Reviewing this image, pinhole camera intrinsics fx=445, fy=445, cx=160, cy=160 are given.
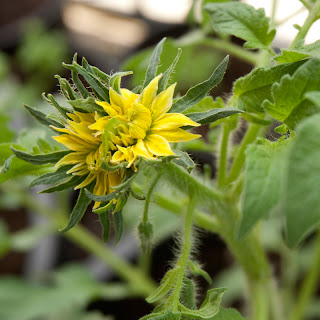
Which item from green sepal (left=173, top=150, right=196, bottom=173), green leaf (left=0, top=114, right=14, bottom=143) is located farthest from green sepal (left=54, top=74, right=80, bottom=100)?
green leaf (left=0, top=114, right=14, bottom=143)

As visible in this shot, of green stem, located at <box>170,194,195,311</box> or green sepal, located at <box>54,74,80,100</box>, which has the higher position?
green sepal, located at <box>54,74,80,100</box>

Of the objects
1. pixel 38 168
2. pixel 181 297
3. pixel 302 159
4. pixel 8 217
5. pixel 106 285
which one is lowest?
pixel 8 217

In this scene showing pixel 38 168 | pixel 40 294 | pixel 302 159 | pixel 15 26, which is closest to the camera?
pixel 302 159

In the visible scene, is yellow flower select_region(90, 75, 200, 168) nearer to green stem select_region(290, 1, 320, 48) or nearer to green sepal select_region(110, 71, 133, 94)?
green sepal select_region(110, 71, 133, 94)

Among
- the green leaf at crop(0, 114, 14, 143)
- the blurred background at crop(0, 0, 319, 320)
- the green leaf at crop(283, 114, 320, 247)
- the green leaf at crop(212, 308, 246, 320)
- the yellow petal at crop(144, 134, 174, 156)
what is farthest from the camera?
the blurred background at crop(0, 0, 319, 320)

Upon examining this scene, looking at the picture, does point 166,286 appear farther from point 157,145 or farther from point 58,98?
point 58,98

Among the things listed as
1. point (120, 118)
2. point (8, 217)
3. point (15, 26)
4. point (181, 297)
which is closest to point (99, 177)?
point (120, 118)

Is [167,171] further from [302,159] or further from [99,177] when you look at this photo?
[302,159]
